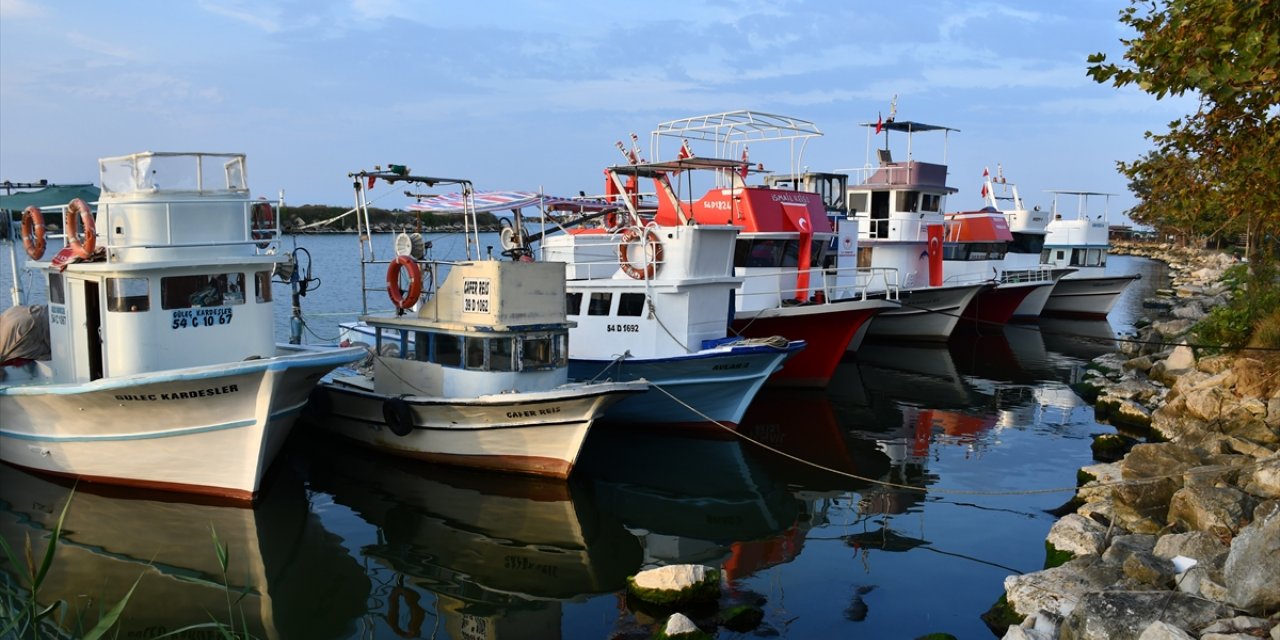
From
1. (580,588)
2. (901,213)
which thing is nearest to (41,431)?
(580,588)

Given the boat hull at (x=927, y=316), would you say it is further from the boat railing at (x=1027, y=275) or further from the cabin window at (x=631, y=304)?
the cabin window at (x=631, y=304)

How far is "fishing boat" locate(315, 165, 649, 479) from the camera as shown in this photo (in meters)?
13.6

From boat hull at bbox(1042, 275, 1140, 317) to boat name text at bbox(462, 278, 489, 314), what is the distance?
2725 centimetres

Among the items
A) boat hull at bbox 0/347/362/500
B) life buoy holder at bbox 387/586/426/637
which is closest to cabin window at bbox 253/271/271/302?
boat hull at bbox 0/347/362/500

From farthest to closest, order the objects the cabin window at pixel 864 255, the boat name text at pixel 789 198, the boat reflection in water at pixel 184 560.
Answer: the cabin window at pixel 864 255 → the boat name text at pixel 789 198 → the boat reflection in water at pixel 184 560

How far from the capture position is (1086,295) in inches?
A: 1416

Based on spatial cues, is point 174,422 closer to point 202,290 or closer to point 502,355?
point 202,290

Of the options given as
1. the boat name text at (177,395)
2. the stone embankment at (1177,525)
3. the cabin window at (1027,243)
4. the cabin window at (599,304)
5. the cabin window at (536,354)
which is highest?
the cabin window at (1027,243)

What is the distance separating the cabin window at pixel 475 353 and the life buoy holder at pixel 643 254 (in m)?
3.67

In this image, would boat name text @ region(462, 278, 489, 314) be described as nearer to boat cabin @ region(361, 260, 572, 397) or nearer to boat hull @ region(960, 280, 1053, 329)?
boat cabin @ region(361, 260, 572, 397)

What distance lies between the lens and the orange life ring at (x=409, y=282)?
15070mm

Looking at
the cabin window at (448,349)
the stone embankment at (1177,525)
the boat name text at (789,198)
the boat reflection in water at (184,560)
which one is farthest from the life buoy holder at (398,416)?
the boat name text at (789,198)

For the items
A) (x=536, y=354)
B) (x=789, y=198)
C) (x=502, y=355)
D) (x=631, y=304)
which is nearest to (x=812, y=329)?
(x=789, y=198)

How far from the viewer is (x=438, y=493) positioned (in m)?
13.7
